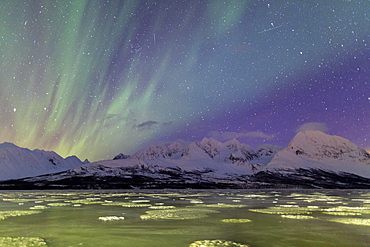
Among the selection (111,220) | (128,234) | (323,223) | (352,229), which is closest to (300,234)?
(352,229)

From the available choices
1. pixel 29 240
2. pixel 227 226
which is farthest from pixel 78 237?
pixel 227 226

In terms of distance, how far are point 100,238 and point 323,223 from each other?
1906 cm

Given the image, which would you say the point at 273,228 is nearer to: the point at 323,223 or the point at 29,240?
the point at 323,223

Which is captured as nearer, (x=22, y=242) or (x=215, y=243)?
(x=215, y=243)

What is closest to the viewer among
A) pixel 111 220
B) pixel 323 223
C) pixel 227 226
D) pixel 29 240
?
pixel 29 240

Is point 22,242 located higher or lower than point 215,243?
higher

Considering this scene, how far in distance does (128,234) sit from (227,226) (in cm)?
846

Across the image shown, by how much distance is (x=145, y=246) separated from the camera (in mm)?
19016

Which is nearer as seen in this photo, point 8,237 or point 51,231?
point 8,237

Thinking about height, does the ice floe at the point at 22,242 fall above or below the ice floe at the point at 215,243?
above

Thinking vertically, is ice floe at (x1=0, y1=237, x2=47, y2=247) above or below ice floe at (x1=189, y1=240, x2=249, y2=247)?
above

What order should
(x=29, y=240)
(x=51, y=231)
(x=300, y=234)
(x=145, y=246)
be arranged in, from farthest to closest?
1. (x=51, y=231)
2. (x=300, y=234)
3. (x=29, y=240)
4. (x=145, y=246)

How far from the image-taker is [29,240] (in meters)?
20.7

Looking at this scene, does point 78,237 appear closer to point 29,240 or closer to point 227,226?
point 29,240
